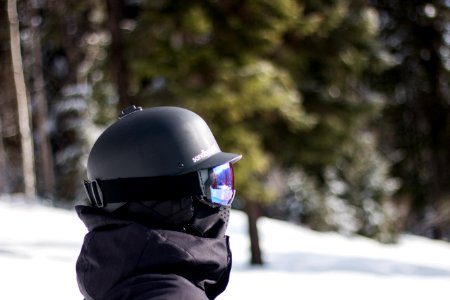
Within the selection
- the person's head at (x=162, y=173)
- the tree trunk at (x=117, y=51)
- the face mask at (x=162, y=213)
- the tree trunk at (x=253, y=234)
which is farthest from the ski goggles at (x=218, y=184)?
the tree trunk at (x=253, y=234)

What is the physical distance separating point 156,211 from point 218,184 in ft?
0.96

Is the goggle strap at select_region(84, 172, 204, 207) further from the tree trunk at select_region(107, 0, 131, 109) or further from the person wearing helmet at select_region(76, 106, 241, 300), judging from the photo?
the tree trunk at select_region(107, 0, 131, 109)

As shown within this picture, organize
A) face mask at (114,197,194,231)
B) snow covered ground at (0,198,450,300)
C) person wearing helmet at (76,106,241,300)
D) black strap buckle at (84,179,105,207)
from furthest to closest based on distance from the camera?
1. snow covered ground at (0,198,450,300)
2. black strap buckle at (84,179,105,207)
3. face mask at (114,197,194,231)
4. person wearing helmet at (76,106,241,300)

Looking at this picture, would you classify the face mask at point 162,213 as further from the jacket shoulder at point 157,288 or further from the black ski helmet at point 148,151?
the jacket shoulder at point 157,288

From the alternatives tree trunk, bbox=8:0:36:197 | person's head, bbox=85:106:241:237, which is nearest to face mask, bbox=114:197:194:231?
person's head, bbox=85:106:241:237

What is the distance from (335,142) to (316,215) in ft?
31.8

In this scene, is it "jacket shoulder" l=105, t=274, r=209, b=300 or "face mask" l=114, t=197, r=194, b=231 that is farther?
"face mask" l=114, t=197, r=194, b=231

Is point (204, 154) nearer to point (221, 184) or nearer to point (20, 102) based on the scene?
point (221, 184)

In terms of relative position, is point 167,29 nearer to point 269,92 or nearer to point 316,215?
point 269,92

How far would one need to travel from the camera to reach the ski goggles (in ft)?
6.73

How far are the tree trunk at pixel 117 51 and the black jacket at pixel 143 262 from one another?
8145 millimetres

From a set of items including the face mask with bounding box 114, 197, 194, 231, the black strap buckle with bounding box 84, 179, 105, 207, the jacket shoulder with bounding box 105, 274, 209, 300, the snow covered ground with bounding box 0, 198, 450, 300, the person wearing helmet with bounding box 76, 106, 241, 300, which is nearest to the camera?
the jacket shoulder with bounding box 105, 274, 209, 300

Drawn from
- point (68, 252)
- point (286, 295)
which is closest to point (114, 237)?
point (286, 295)

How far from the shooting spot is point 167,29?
32.4ft
